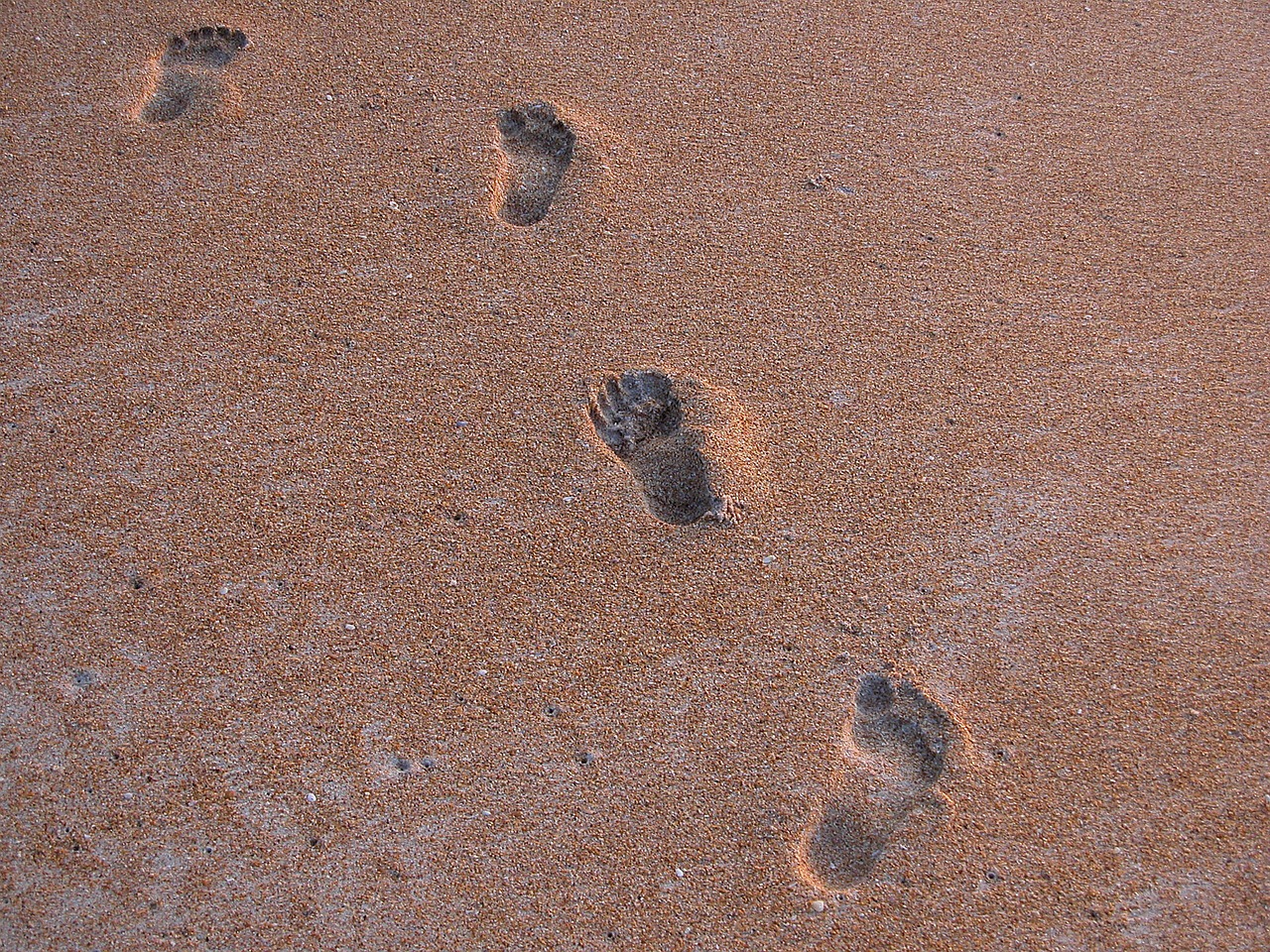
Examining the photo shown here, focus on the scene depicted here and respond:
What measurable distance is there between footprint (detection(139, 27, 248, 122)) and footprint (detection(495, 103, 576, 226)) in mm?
733

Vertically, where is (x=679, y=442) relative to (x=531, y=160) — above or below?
below

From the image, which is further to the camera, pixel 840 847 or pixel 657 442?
pixel 657 442

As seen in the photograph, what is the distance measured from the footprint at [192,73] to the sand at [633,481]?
2 cm

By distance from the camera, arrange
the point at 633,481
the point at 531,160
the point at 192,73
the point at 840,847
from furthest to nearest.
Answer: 1. the point at 192,73
2. the point at 531,160
3. the point at 633,481
4. the point at 840,847

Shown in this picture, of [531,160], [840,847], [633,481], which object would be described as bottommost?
[840,847]

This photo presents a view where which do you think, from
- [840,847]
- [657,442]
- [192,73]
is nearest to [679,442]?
[657,442]

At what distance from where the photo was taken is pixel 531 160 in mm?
2516

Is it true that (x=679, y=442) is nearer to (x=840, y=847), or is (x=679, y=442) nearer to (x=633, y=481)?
(x=633, y=481)

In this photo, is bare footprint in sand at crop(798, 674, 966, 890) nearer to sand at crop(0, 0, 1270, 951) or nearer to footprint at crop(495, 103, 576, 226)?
sand at crop(0, 0, 1270, 951)

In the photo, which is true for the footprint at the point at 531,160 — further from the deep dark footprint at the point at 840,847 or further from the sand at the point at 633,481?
the deep dark footprint at the point at 840,847

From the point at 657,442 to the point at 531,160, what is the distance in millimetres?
856

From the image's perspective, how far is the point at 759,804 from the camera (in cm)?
172

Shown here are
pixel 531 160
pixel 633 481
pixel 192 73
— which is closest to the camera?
pixel 633 481

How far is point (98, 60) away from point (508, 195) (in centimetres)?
116
